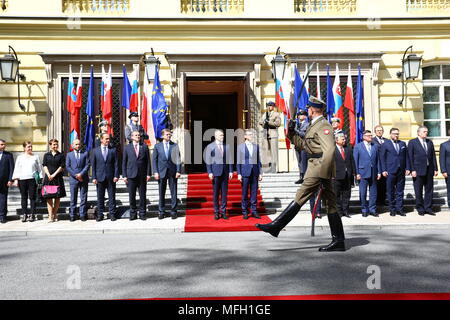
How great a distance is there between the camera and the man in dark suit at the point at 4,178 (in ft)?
35.7

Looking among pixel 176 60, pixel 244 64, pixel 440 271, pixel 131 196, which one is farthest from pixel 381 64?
pixel 440 271

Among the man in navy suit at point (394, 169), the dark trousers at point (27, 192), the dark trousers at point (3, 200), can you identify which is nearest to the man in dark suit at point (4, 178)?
the dark trousers at point (3, 200)

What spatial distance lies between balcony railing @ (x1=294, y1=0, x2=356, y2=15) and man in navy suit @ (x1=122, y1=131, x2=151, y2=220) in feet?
26.1

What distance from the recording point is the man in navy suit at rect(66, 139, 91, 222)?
429 inches

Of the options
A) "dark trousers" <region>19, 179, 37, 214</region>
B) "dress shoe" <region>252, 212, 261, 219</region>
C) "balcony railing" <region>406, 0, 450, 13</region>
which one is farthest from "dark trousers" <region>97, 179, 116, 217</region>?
"balcony railing" <region>406, 0, 450, 13</region>

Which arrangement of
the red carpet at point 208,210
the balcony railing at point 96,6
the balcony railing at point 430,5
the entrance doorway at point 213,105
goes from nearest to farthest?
the red carpet at point 208,210 < the balcony railing at point 96,6 < the balcony railing at point 430,5 < the entrance doorway at point 213,105

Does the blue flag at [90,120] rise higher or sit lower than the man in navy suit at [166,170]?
higher

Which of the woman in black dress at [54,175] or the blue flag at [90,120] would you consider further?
the blue flag at [90,120]

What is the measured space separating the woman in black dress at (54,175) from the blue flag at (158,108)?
347 cm

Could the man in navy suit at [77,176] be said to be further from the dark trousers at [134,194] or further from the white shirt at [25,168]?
the dark trousers at [134,194]

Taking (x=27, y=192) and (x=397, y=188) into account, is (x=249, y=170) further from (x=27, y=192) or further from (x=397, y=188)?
(x=27, y=192)

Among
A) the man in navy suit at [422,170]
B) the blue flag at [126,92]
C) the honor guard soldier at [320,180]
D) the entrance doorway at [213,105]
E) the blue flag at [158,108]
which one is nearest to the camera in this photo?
the honor guard soldier at [320,180]

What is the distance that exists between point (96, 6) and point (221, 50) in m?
4.25
